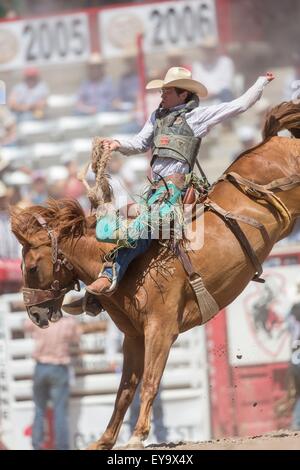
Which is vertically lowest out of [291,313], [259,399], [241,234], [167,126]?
[259,399]

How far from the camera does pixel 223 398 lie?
894 cm

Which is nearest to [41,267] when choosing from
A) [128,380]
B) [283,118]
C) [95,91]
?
[128,380]

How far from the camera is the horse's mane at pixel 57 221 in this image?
593 centimetres

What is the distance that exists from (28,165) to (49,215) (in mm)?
5812

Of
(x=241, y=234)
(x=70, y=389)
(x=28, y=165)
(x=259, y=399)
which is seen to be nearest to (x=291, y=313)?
(x=259, y=399)

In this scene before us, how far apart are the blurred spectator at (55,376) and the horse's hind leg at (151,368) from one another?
→ 3.52 metres

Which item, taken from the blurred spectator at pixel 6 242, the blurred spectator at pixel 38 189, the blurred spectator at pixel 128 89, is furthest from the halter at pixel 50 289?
the blurred spectator at pixel 128 89

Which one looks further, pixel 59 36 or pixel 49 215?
pixel 59 36

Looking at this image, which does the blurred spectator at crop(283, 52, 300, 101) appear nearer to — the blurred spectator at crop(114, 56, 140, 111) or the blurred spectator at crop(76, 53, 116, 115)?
the blurred spectator at crop(114, 56, 140, 111)

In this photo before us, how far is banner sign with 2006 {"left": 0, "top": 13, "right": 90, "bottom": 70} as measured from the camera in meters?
11.9

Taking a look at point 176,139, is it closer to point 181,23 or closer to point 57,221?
point 57,221

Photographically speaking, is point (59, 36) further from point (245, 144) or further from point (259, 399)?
point (259, 399)

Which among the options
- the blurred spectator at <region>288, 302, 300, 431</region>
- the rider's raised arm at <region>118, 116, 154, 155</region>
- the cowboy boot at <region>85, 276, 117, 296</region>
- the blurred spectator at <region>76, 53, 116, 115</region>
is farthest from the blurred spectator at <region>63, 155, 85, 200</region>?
the cowboy boot at <region>85, 276, 117, 296</region>

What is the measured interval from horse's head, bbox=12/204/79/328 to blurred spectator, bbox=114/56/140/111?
584 cm
